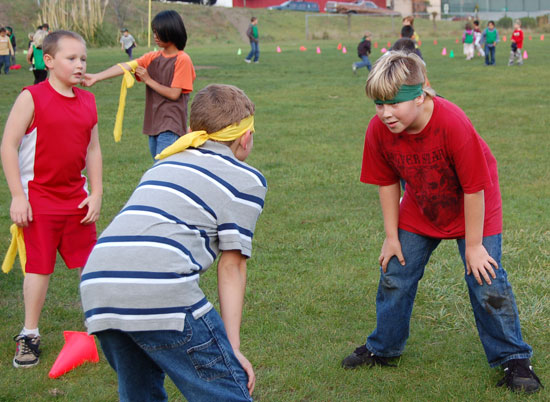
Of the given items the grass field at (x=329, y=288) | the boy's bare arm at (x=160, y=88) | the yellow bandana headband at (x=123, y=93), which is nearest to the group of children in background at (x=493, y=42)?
the grass field at (x=329, y=288)

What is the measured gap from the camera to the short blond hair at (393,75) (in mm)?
3086

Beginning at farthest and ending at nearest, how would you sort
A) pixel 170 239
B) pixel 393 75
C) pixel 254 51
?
pixel 254 51
pixel 393 75
pixel 170 239

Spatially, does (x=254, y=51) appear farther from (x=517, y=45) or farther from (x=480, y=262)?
(x=480, y=262)

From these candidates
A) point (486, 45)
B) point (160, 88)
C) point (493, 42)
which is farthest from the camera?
point (486, 45)

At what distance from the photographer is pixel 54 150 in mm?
3762

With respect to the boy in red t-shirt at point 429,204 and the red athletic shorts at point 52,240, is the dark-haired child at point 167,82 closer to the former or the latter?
the red athletic shorts at point 52,240

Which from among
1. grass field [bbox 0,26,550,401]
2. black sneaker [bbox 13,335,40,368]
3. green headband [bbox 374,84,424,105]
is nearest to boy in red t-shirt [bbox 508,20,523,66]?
grass field [bbox 0,26,550,401]

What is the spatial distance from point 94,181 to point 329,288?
1878 mm

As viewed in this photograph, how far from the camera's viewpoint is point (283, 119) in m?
13.4

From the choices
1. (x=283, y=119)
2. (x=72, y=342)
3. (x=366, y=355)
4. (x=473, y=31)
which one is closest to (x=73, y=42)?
(x=72, y=342)

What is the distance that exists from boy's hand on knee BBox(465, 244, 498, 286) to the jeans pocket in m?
1.56

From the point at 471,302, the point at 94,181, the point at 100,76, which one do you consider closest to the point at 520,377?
the point at 471,302

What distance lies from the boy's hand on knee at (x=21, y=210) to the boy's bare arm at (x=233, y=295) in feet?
5.60

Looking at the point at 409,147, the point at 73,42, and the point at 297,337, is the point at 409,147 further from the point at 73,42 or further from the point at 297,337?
the point at 73,42
